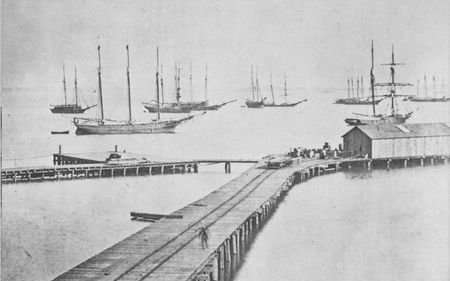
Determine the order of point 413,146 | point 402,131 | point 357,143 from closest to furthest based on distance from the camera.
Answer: point 402,131 < point 413,146 < point 357,143

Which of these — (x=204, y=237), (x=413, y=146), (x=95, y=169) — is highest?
(x=413, y=146)

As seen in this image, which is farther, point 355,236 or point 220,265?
point 355,236

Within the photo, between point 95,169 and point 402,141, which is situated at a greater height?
point 402,141

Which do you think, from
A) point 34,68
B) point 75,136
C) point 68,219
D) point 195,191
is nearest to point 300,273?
point 34,68

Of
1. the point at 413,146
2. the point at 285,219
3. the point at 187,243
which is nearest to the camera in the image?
the point at 187,243

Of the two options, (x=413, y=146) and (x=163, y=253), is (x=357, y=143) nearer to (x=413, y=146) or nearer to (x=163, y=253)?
(x=413, y=146)

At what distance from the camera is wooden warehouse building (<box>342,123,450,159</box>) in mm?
44094

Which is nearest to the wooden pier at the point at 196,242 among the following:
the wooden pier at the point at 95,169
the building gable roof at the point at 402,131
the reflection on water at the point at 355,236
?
the reflection on water at the point at 355,236

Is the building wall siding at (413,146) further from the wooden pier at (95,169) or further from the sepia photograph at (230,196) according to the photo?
the wooden pier at (95,169)

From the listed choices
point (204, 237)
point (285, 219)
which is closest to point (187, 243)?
point (204, 237)

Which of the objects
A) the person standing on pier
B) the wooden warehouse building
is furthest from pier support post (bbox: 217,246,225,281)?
the wooden warehouse building

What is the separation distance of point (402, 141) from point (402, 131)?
2.11 feet

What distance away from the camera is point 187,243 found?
20.0 meters

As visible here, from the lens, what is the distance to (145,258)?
18.3 meters
